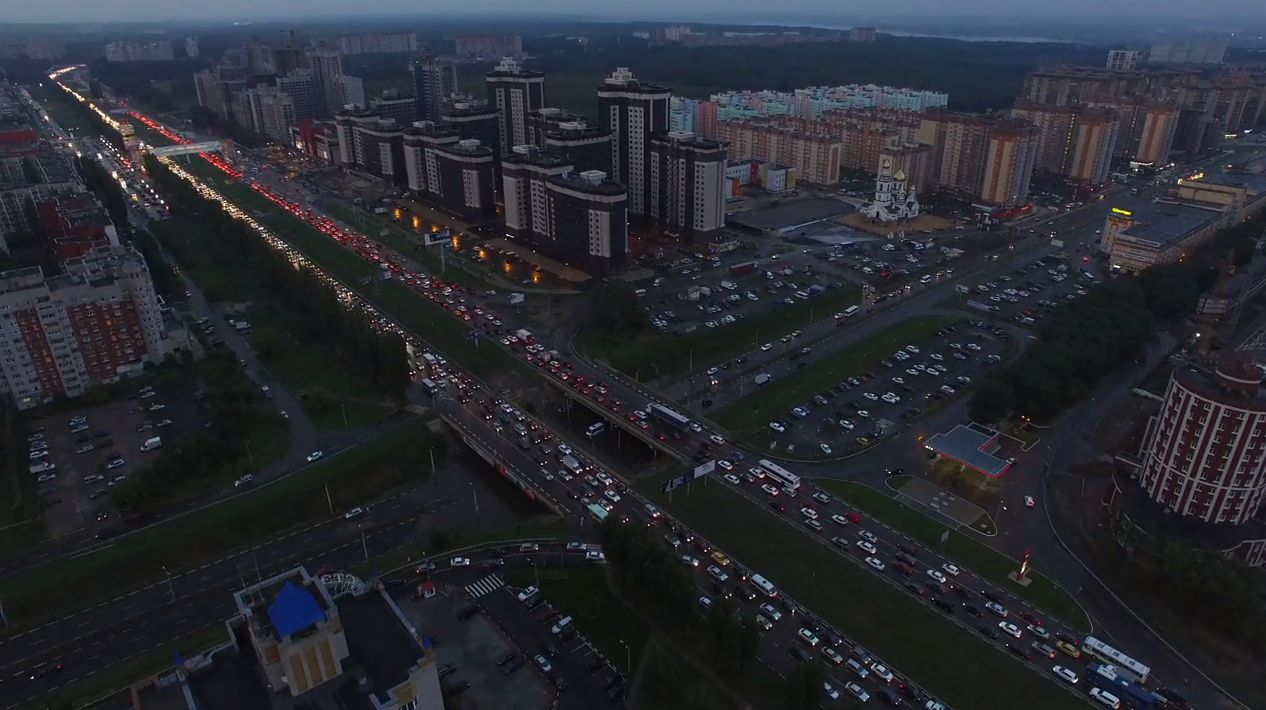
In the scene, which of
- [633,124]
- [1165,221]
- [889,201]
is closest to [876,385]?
[889,201]

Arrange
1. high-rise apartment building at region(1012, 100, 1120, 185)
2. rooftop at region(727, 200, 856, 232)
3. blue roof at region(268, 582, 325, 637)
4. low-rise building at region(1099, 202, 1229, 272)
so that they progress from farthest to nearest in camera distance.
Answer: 1. high-rise apartment building at region(1012, 100, 1120, 185)
2. rooftop at region(727, 200, 856, 232)
3. low-rise building at region(1099, 202, 1229, 272)
4. blue roof at region(268, 582, 325, 637)

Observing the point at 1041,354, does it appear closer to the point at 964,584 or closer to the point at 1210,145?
the point at 964,584

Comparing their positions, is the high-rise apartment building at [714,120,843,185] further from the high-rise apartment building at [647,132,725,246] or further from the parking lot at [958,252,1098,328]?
the parking lot at [958,252,1098,328]

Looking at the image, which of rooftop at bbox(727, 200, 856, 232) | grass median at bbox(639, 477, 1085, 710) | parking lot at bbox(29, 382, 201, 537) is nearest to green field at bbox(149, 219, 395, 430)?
parking lot at bbox(29, 382, 201, 537)

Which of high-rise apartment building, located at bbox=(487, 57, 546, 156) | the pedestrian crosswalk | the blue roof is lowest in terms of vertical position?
the pedestrian crosswalk

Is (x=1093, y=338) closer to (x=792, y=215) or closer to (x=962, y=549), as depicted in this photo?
(x=962, y=549)
